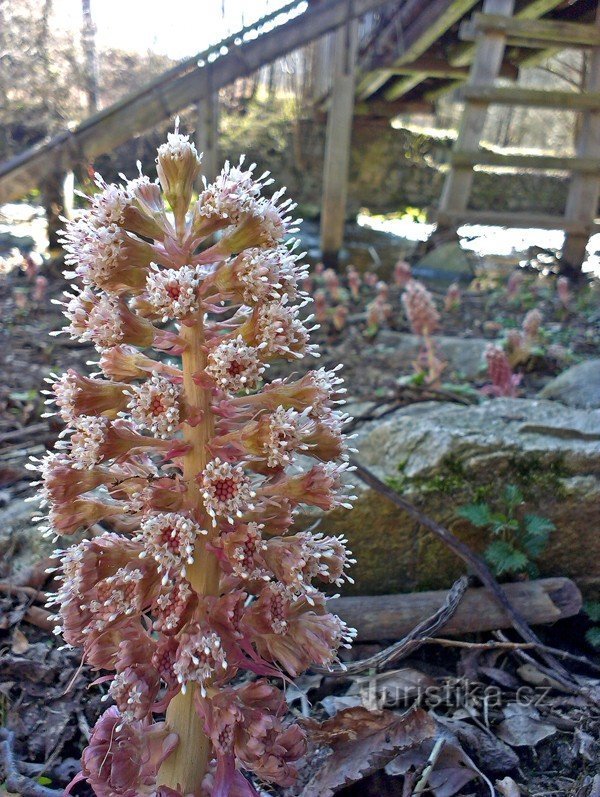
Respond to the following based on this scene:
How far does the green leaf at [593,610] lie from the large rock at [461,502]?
0.39 feet

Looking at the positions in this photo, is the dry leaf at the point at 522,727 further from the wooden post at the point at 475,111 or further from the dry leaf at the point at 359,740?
the wooden post at the point at 475,111

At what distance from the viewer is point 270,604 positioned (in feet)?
4.94

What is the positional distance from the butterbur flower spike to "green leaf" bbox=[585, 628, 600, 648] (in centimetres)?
124

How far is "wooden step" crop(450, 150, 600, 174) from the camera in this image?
792cm

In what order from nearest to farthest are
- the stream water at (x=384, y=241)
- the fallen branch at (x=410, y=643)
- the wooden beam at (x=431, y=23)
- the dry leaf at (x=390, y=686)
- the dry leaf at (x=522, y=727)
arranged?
the fallen branch at (x=410, y=643)
the dry leaf at (x=522, y=727)
the dry leaf at (x=390, y=686)
the wooden beam at (x=431, y=23)
the stream water at (x=384, y=241)

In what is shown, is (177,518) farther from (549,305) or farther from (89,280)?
(549,305)

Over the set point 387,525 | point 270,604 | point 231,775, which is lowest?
point 231,775

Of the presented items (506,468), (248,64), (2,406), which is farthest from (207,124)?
(506,468)

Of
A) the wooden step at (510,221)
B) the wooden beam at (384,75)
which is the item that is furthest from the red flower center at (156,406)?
the wooden beam at (384,75)

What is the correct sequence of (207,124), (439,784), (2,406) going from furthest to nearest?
(207,124) → (2,406) → (439,784)

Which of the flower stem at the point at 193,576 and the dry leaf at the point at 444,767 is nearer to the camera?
the flower stem at the point at 193,576

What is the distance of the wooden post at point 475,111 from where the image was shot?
7727 millimetres

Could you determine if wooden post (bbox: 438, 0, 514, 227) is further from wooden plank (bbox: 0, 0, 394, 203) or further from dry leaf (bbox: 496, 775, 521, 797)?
dry leaf (bbox: 496, 775, 521, 797)

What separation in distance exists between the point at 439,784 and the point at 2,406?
3.32m
